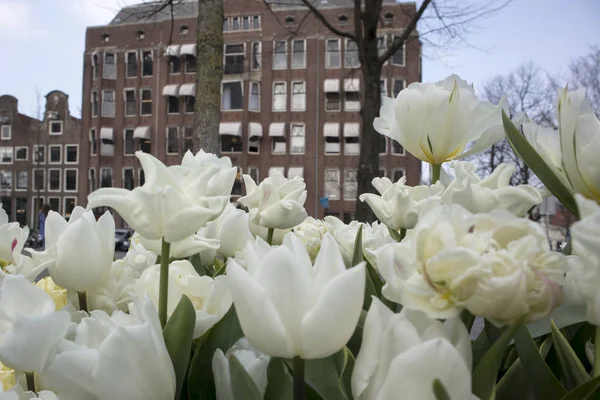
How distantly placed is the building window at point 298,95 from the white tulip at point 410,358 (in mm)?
21807

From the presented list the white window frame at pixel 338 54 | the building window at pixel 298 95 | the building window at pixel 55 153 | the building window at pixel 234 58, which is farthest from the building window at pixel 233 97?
the building window at pixel 55 153

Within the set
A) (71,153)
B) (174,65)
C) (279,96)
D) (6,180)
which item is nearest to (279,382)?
(279,96)

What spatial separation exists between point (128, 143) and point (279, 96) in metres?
7.11

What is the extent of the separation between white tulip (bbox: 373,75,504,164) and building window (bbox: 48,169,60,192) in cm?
2604

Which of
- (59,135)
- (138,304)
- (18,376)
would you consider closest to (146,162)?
(138,304)

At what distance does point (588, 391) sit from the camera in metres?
0.29

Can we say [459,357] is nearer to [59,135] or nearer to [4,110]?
[59,135]

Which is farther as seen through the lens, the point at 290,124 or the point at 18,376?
the point at 290,124

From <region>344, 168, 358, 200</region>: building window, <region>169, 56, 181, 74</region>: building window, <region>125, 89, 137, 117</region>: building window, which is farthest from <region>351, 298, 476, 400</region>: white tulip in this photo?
<region>125, 89, 137, 117</region>: building window

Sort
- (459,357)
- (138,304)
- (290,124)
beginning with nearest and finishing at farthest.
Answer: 1. (459,357)
2. (138,304)
3. (290,124)

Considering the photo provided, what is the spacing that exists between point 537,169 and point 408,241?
14 centimetres

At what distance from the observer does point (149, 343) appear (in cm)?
37

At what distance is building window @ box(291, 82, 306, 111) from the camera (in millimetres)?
21828

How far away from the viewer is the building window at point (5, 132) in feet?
84.1
